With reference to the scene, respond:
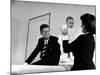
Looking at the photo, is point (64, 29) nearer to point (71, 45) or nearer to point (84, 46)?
point (71, 45)

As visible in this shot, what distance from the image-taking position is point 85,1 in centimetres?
213

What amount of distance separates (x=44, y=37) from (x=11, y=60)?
404 millimetres

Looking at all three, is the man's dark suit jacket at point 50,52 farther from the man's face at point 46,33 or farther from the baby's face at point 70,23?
the baby's face at point 70,23

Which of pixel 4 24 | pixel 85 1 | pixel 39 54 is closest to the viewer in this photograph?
pixel 4 24

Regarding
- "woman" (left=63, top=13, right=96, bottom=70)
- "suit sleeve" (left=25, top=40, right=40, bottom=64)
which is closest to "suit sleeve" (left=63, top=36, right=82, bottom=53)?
"woman" (left=63, top=13, right=96, bottom=70)

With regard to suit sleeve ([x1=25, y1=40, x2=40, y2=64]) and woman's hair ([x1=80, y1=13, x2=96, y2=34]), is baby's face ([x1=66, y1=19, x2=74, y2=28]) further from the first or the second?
suit sleeve ([x1=25, y1=40, x2=40, y2=64])

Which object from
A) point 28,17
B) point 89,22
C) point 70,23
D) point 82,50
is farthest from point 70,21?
point 28,17

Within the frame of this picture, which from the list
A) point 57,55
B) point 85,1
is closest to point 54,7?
point 85,1

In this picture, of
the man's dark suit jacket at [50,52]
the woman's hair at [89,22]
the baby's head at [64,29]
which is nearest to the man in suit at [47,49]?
the man's dark suit jacket at [50,52]

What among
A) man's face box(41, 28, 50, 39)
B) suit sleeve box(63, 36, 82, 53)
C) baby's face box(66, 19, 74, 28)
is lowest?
suit sleeve box(63, 36, 82, 53)

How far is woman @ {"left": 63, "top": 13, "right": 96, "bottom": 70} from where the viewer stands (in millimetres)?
2092

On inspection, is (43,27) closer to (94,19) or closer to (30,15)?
(30,15)

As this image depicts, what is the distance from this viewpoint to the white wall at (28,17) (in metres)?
1.87

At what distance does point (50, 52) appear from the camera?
6.55 feet
